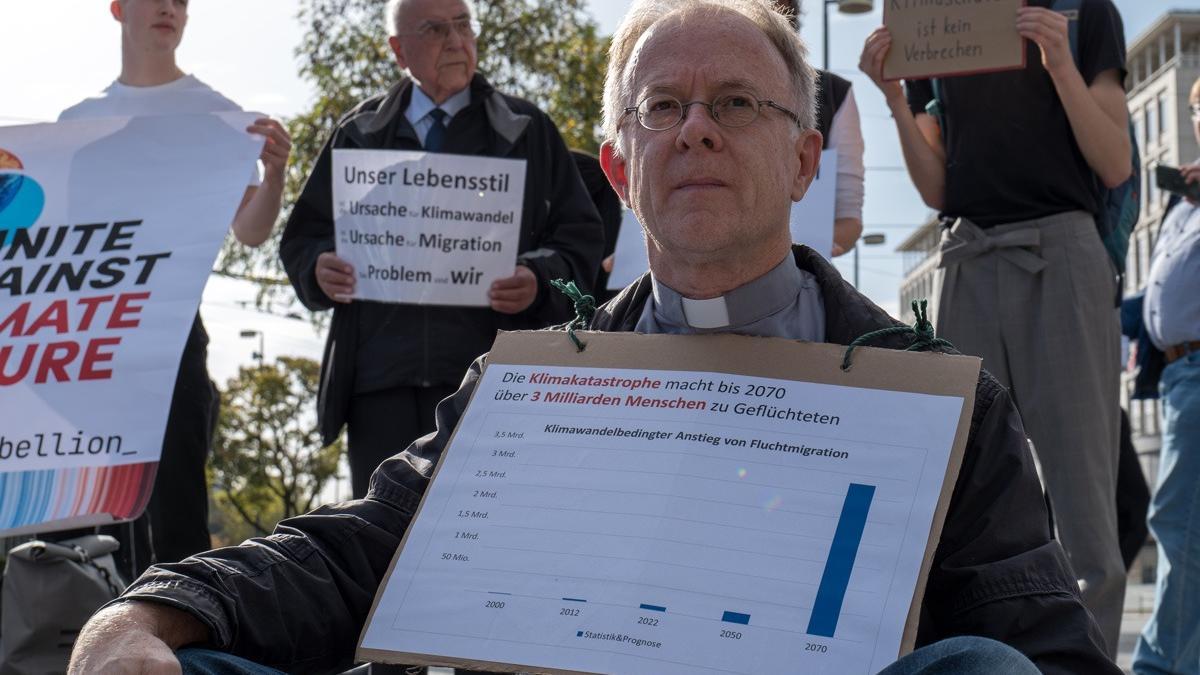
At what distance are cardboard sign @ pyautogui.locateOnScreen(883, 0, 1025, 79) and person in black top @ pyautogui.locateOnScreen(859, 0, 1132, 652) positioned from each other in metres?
0.05

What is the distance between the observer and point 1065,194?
4555 millimetres

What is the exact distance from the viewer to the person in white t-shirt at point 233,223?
193 inches

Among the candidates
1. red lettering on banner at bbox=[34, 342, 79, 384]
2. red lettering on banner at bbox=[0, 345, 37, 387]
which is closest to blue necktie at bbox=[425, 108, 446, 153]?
red lettering on banner at bbox=[34, 342, 79, 384]

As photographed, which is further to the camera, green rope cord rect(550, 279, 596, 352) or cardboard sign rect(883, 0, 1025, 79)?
cardboard sign rect(883, 0, 1025, 79)

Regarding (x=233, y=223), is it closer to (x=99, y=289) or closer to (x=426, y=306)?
(x=99, y=289)

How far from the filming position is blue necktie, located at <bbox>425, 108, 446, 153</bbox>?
5141 millimetres

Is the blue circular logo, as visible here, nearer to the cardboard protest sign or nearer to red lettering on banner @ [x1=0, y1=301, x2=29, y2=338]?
the cardboard protest sign

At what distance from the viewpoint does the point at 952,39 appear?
177 inches

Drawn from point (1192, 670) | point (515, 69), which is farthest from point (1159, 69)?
point (1192, 670)

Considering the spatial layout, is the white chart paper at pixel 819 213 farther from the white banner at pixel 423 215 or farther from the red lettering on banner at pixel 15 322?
the red lettering on banner at pixel 15 322

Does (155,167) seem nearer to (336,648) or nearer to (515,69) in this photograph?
(336,648)

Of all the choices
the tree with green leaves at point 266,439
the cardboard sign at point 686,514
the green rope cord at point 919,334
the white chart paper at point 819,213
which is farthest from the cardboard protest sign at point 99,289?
the tree with green leaves at point 266,439

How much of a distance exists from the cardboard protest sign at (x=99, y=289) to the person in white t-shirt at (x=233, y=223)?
6.6 inches

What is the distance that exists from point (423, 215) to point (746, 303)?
8.00 feet
